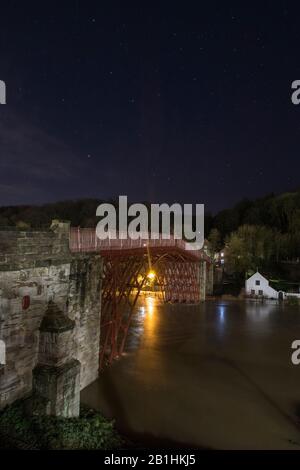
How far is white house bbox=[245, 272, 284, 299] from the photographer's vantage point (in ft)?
122

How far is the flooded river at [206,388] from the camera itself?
1094 cm

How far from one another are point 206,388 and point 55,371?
7187mm

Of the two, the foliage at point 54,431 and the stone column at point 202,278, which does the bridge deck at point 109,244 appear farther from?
the stone column at point 202,278

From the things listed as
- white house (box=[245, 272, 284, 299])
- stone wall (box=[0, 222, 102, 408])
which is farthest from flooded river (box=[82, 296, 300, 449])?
white house (box=[245, 272, 284, 299])

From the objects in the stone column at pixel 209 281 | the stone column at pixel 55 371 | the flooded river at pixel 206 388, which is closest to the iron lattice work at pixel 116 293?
the flooded river at pixel 206 388

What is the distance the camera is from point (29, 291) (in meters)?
9.66

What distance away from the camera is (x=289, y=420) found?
38.8 ft

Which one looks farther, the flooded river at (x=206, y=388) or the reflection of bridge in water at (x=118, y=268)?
the reflection of bridge in water at (x=118, y=268)

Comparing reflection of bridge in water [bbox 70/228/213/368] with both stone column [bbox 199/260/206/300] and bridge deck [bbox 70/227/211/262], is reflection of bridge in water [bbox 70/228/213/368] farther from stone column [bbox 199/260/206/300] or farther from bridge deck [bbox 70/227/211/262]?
stone column [bbox 199/260/206/300]

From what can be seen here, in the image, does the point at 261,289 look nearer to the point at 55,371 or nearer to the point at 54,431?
the point at 55,371

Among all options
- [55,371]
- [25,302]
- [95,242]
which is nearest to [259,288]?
[95,242]

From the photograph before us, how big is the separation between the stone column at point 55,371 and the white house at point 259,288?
30.5 metres
